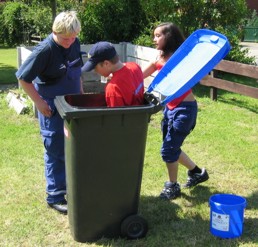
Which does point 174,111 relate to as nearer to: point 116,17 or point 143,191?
point 143,191

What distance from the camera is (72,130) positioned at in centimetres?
311

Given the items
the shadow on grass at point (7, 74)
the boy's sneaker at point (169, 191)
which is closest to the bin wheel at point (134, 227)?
the boy's sneaker at point (169, 191)

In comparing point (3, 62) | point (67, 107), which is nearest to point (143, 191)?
point (67, 107)

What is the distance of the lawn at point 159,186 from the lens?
3523 mm

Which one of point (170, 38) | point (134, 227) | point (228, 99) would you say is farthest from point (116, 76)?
point (228, 99)

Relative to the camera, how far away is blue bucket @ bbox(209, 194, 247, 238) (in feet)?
11.0

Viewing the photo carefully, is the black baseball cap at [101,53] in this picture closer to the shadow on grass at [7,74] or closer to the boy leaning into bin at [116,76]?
the boy leaning into bin at [116,76]

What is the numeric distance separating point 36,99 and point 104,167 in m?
0.82

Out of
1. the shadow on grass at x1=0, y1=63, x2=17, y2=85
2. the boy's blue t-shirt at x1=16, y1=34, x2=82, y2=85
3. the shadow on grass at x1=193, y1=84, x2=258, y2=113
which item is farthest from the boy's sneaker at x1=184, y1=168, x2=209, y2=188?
the shadow on grass at x1=0, y1=63, x2=17, y2=85

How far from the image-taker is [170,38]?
3871mm

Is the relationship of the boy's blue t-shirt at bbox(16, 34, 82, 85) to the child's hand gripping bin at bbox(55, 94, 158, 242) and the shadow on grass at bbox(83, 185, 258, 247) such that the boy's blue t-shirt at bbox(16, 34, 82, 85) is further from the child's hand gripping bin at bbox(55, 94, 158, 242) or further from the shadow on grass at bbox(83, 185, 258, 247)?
the shadow on grass at bbox(83, 185, 258, 247)

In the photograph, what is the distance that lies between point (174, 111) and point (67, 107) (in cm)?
120

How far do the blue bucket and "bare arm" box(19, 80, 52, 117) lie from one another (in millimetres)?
1500

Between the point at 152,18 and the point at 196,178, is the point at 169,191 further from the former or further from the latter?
the point at 152,18
